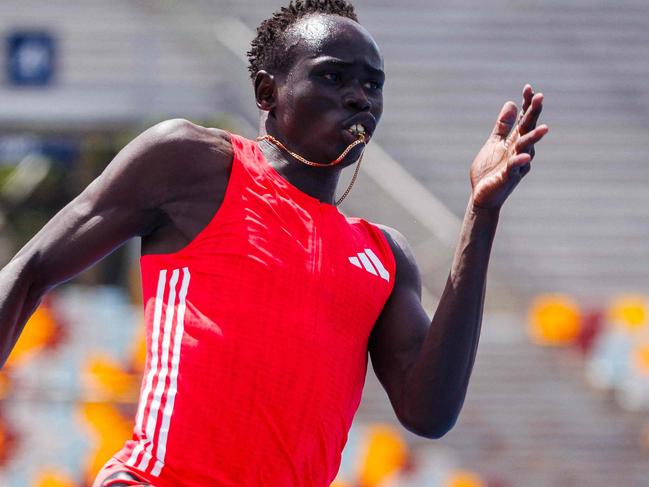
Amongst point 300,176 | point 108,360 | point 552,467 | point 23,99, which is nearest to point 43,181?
point 23,99

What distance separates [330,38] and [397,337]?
2.38ft

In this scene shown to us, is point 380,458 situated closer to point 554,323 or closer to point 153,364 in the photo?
point 554,323

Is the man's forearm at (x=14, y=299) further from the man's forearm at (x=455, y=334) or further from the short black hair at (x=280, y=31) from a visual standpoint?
the man's forearm at (x=455, y=334)

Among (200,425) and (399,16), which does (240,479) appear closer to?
(200,425)

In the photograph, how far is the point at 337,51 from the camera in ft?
9.87

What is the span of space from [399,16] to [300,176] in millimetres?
8769

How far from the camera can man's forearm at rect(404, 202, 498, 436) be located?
9.53ft

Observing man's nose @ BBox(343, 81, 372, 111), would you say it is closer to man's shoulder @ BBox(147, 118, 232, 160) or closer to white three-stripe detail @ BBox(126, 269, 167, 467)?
man's shoulder @ BBox(147, 118, 232, 160)

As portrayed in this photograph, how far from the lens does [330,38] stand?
9.94 ft

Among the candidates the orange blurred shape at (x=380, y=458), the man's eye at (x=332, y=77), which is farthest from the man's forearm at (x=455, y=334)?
the orange blurred shape at (x=380, y=458)

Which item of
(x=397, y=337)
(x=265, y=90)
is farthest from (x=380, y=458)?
(x=265, y=90)

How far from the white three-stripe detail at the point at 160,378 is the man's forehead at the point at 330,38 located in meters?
0.62

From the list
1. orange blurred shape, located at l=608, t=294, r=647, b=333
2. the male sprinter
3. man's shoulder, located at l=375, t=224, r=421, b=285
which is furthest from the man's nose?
orange blurred shape, located at l=608, t=294, r=647, b=333

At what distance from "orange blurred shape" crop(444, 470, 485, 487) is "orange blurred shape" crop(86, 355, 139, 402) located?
2.28m
